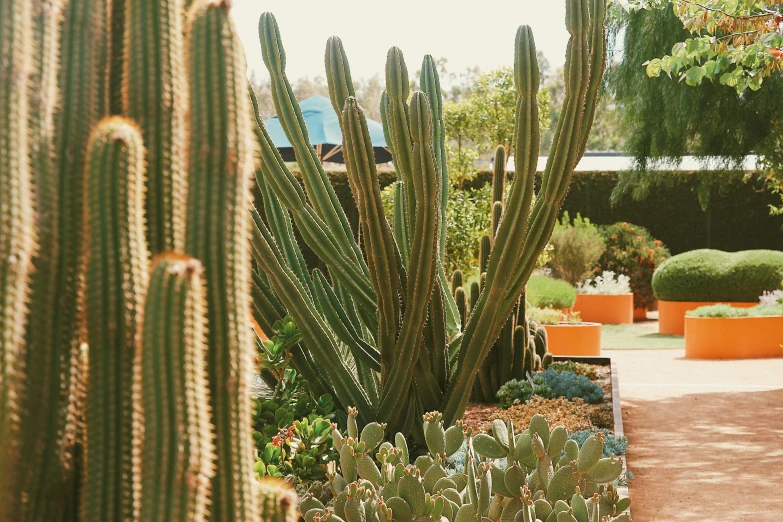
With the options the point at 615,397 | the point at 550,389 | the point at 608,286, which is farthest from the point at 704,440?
the point at 608,286

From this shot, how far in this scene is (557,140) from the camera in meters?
4.07

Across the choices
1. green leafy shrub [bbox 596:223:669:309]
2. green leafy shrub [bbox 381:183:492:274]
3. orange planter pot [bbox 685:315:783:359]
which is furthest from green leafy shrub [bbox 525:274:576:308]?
green leafy shrub [bbox 596:223:669:309]

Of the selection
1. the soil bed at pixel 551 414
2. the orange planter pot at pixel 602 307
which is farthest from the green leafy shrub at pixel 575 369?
the orange planter pot at pixel 602 307

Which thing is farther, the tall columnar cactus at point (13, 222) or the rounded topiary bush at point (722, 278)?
the rounded topiary bush at point (722, 278)

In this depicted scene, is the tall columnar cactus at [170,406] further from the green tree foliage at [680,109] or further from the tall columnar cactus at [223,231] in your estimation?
the green tree foliage at [680,109]

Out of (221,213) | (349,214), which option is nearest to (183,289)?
(221,213)

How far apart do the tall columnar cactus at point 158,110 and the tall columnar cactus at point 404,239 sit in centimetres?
221

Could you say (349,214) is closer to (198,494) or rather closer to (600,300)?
(600,300)

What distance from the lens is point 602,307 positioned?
43.5ft

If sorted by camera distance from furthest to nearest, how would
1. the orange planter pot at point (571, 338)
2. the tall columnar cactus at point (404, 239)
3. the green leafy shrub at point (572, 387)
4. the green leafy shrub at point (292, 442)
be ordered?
the orange planter pot at point (571, 338), the green leafy shrub at point (572, 387), the tall columnar cactus at point (404, 239), the green leafy shrub at point (292, 442)

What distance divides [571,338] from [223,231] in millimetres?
8395

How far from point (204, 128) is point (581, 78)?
2868 mm

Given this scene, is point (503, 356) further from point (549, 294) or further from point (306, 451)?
point (549, 294)

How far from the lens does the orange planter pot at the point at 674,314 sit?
12.8 metres
